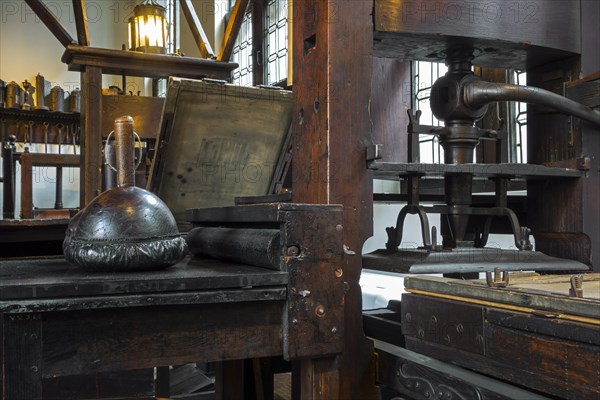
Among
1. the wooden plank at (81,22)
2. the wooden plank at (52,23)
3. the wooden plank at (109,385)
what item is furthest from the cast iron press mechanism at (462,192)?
the wooden plank at (52,23)

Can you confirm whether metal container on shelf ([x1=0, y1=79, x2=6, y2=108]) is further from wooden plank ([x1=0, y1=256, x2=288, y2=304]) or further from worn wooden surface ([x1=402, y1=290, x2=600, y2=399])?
worn wooden surface ([x1=402, y1=290, x2=600, y2=399])

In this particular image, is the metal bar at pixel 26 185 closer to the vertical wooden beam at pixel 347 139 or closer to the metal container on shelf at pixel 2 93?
Answer: the vertical wooden beam at pixel 347 139

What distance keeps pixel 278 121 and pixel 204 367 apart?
1608mm

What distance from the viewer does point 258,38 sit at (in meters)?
6.56

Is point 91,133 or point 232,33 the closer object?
point 91,133

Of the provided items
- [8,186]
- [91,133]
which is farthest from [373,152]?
[8,186]

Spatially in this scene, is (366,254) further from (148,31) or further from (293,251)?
(148,31)

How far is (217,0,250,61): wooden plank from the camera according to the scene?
12.2 feet

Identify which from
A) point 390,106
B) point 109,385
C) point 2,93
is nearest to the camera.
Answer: point 390,106

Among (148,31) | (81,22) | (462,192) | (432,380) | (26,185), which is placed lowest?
(432,380)

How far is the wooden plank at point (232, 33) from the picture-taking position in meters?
3.71

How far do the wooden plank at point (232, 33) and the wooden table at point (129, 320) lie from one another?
267cm

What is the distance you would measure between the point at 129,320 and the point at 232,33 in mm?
2908

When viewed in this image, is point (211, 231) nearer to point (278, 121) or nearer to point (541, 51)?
point (541, 51)
